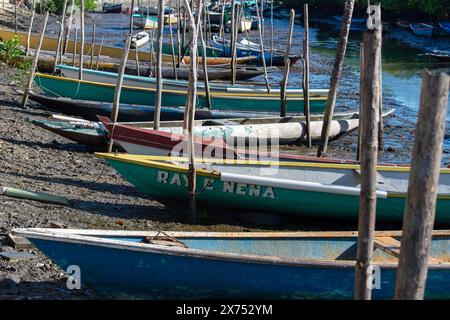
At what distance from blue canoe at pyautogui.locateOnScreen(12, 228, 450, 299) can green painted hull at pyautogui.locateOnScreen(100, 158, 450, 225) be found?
10.5 ft

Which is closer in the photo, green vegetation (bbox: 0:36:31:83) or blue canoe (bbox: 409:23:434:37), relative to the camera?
green vegetation (bbox: 0:36:31:83)

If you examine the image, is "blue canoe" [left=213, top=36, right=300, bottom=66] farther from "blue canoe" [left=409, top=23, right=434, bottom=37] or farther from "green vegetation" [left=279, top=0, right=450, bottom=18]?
"green vegetation" [left=279, top=0, right=450, bottom=18]

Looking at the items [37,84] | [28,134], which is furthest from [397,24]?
[28,134]

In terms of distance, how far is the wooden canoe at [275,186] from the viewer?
1159cm

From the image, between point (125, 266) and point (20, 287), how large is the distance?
102 cm

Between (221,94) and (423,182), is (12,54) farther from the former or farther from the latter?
(423,182)

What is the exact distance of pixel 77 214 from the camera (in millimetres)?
11047

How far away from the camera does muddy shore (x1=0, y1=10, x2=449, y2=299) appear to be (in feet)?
27.4

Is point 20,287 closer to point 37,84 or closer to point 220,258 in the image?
point 220,258

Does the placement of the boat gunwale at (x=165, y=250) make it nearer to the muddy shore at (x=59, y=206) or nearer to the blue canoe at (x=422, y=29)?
the muddy shore at (x=59, y=206)

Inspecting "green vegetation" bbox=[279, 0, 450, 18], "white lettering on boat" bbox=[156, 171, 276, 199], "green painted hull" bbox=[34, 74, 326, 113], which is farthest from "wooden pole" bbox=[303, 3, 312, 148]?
"green vegetation" bbox=[279, 0, 450, 18]

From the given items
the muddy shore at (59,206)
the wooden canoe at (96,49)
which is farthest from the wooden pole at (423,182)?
the wooden canoe at (96,49)

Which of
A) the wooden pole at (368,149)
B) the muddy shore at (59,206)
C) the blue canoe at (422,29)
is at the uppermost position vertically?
the wooden pole at (368,149)

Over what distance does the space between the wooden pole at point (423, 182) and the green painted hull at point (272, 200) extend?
620 centimetres
